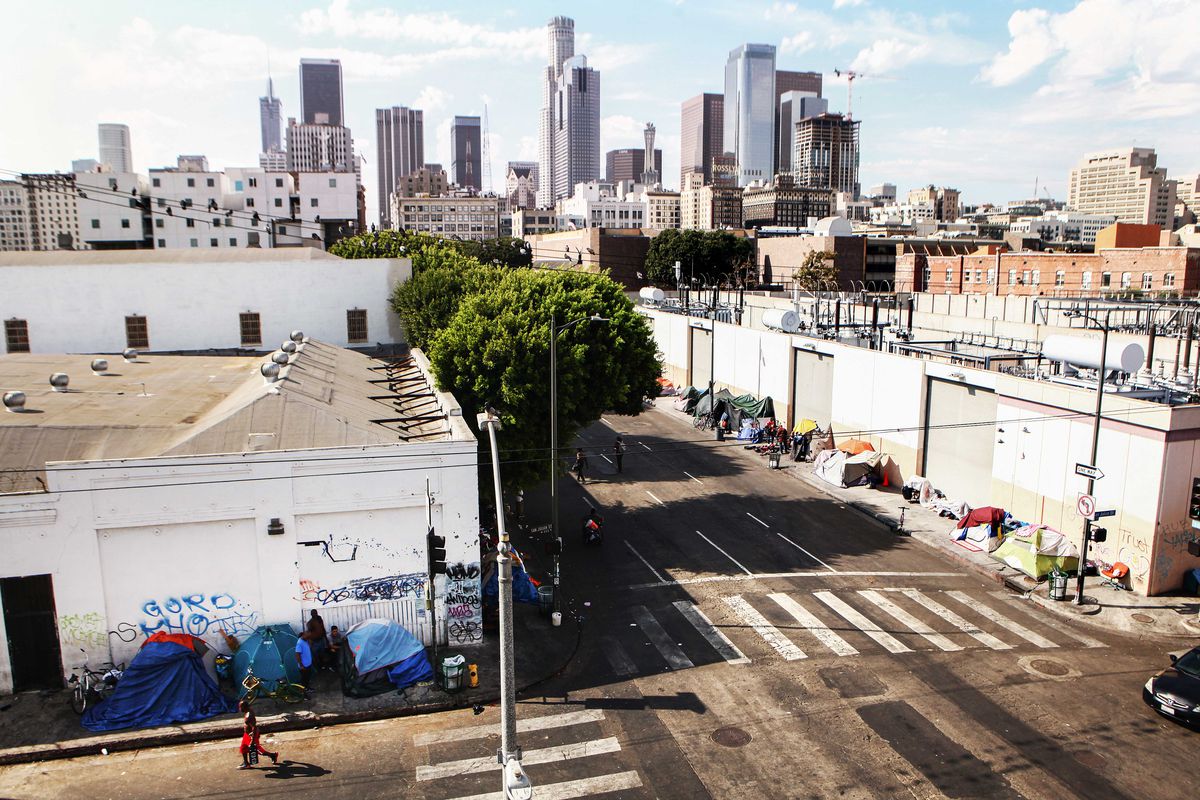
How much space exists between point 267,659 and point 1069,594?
75.2 ft

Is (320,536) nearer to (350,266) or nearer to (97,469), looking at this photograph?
(97,469)

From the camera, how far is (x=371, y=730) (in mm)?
18641

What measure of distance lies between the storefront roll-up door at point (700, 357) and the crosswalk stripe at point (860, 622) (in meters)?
33.8

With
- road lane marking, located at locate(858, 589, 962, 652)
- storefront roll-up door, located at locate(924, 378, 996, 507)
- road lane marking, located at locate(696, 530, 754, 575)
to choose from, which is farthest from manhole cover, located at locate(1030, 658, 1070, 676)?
storefront roll-up door, located at locate(924, 378, 996, 507)

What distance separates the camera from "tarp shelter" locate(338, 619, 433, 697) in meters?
20.0

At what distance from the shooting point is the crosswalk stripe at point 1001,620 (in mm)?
22688

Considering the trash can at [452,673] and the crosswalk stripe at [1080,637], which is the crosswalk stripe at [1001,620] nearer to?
the crosswalk stripe at [1080,637]

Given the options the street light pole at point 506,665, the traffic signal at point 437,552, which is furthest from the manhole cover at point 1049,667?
the traffic signal at point 437,552

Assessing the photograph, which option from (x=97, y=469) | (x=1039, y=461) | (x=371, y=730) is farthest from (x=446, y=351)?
(x=1039, y=461)

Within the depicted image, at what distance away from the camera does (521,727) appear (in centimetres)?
1858

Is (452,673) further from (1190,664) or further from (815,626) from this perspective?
(1190,664)

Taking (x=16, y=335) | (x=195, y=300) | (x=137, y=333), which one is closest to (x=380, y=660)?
(x=195, y=300)

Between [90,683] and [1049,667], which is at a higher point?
[90,683]

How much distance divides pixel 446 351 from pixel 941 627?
17822mm
